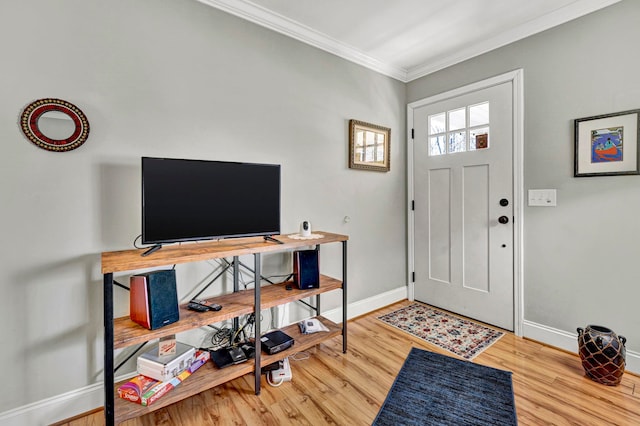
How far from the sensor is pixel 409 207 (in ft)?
10.8

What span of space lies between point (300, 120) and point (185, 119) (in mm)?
896

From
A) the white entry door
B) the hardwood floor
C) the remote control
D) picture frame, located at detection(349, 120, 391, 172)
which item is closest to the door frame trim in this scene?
the white entry door

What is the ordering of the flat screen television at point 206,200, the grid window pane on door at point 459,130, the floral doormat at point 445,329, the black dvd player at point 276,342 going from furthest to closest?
the grid window pane on door at point 459,130, the floral doormat at point 445,329, the black dvd player at point 276,342, the flat screen television at point 206,200

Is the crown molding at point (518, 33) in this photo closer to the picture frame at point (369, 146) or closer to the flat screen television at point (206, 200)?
the picture frame at point (369, 146)

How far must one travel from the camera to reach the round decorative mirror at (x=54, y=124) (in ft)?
4.82

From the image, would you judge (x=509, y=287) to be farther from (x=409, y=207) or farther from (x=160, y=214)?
(x=160, y=214)

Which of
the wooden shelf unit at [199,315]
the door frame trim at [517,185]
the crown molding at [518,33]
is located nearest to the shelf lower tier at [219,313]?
the wooden shelf unit at [199,315]

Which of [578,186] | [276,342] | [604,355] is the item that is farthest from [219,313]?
[578,186]

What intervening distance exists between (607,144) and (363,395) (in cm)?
234

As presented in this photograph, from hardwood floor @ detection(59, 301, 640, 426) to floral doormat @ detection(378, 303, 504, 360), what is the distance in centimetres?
11

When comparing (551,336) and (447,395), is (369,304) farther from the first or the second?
(551,336)

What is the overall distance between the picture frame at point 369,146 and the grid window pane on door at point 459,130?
473 millimetres

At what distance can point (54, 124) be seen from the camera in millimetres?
1529

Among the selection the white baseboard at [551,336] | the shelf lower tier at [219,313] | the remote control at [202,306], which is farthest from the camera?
the white baseboard at [551,336]
